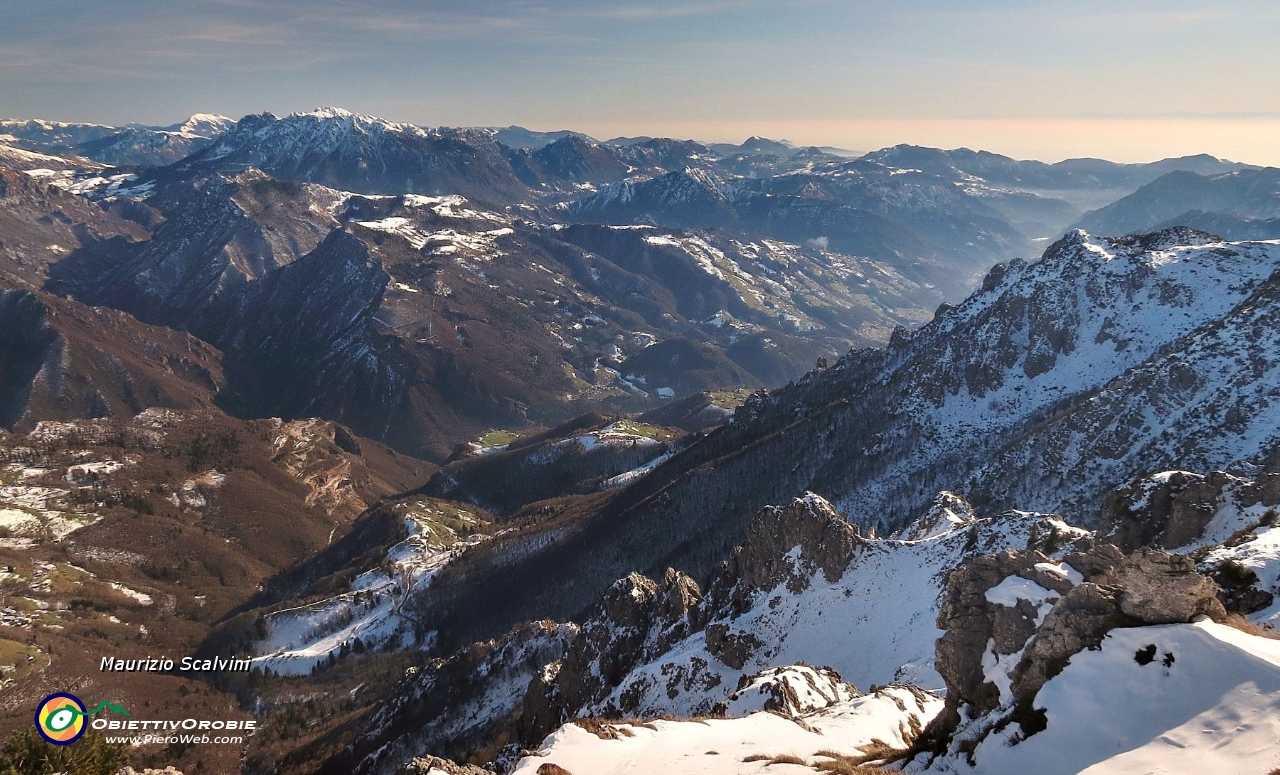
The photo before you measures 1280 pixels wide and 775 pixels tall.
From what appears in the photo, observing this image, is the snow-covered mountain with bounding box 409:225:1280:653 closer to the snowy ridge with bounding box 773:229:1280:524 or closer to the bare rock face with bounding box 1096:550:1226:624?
the snowy ridge with bounding box 773:229:1280:524

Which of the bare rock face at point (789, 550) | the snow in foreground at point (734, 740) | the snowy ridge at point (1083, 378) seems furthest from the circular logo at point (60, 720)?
the snowy ridge at point (1083, 378)

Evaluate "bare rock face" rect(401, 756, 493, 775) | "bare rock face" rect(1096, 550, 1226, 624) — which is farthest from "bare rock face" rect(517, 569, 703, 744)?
"bare rock face" rect(1096, 550, 1226, 624)

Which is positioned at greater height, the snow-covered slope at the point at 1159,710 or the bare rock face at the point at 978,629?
the snow-covered slope at the point at 1159,710

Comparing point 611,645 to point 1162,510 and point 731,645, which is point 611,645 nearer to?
point 731,645

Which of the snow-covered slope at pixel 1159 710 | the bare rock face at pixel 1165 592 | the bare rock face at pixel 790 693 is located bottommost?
the bare rock face at pixel 790 693

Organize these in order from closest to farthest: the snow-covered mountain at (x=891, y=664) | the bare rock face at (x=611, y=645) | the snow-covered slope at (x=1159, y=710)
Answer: the snow-covered slope at (x=1159, y=710), the snow-covered mountain at (x=891, y=664), the bare rock face at (x=611, y=645)

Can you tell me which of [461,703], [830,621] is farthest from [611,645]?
[830,621]

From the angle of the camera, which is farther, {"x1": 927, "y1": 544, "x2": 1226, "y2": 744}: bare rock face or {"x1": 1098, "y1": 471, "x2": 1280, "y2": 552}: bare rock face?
{"x1": 1098, "y1": 471, "x2": 1280, "y2": 552}: bare rock face

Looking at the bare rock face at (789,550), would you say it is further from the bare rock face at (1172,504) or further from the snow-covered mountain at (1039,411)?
the snow-covered mountain at (1039,411)

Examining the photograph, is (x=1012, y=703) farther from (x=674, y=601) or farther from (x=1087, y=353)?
(x=1087, y=353)
